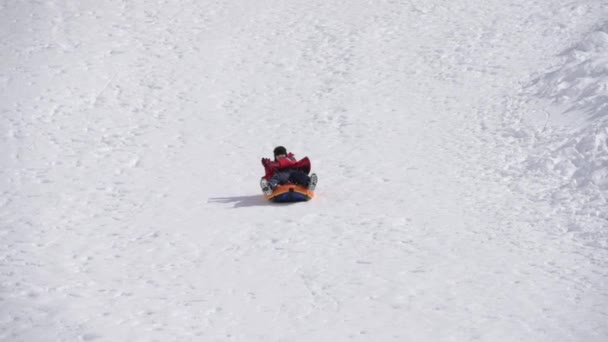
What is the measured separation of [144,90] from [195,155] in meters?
3.57

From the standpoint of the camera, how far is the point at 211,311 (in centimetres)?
659

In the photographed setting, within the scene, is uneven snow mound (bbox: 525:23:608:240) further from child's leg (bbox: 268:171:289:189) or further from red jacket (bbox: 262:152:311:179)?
child's leg (bbox: 268:171:289:189)

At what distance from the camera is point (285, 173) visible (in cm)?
975

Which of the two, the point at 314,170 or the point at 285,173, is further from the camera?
the point at 314,170

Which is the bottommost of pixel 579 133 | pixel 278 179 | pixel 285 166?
pixel 278 179

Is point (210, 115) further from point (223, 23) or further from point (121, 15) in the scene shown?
point (121, 15)

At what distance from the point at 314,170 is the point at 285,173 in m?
1.72

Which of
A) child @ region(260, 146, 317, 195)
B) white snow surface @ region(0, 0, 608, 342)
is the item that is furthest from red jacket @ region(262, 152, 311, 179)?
white snow surface @ region(0, 0, 608, 342)

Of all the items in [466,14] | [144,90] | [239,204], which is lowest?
[239,204]

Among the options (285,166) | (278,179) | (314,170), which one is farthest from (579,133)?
(278,179)

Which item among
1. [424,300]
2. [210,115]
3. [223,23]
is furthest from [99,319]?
[223,23]

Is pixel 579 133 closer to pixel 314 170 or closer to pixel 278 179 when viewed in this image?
pixel 314 170

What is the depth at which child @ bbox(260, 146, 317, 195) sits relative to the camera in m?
9.66

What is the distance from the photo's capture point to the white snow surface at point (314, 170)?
6.63 meters
